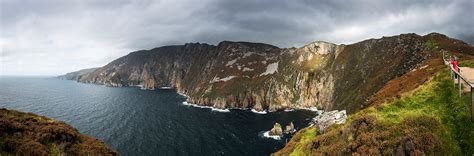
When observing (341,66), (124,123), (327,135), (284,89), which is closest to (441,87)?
(327,135)

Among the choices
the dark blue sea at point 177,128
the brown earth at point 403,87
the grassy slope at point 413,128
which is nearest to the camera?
the grassy slope at point 413,128

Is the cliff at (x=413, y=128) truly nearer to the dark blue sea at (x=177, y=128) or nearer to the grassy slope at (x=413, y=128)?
the grassy slope at (x=413, y=128)

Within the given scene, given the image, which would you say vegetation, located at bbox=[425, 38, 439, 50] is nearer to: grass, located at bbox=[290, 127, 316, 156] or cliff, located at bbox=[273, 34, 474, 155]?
cliff, located at bbox=[273, 34, 474, 155]

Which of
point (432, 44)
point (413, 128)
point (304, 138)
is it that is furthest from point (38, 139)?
point (432, 44)

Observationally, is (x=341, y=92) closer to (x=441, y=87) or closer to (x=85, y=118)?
(x=441, y=87)

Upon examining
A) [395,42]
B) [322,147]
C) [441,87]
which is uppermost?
[395,42]

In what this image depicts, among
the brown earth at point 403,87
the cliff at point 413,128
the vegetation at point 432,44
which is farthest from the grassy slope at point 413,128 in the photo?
the vegetation at point 432,44
